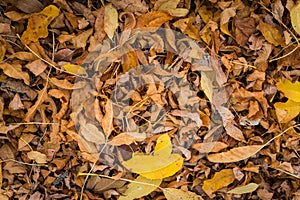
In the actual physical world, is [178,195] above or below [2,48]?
below

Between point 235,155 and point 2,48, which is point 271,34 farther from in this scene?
point 2,48

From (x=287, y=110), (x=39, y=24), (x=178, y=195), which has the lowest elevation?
(x=178, y=195)

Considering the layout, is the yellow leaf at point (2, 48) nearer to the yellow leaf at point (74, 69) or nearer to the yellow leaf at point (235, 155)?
the yellow leaf at point (74, 69)

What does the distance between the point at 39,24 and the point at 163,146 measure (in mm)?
322

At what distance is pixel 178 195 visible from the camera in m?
0.94

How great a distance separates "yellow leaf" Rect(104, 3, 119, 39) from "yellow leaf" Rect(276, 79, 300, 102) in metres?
0.33

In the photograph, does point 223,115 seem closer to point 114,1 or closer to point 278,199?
point 278,199

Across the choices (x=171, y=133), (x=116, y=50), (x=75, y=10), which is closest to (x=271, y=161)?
(x=171, y=133)

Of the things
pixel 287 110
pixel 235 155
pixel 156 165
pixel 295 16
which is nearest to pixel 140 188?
pixel 156 165

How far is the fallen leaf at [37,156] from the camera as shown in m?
0.93

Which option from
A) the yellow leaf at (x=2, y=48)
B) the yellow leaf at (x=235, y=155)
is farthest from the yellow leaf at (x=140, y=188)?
the yellow leaf at (x=2, y=48)

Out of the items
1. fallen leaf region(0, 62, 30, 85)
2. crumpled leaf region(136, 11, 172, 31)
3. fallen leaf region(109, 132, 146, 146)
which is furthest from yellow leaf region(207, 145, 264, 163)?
fallen leaf region(0, 62, 30, 85)

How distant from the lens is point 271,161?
96 centimetres

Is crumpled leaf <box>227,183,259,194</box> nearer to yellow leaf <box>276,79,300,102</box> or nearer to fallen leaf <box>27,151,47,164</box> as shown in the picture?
yellow leaf <box>276,79,300,102</box>
